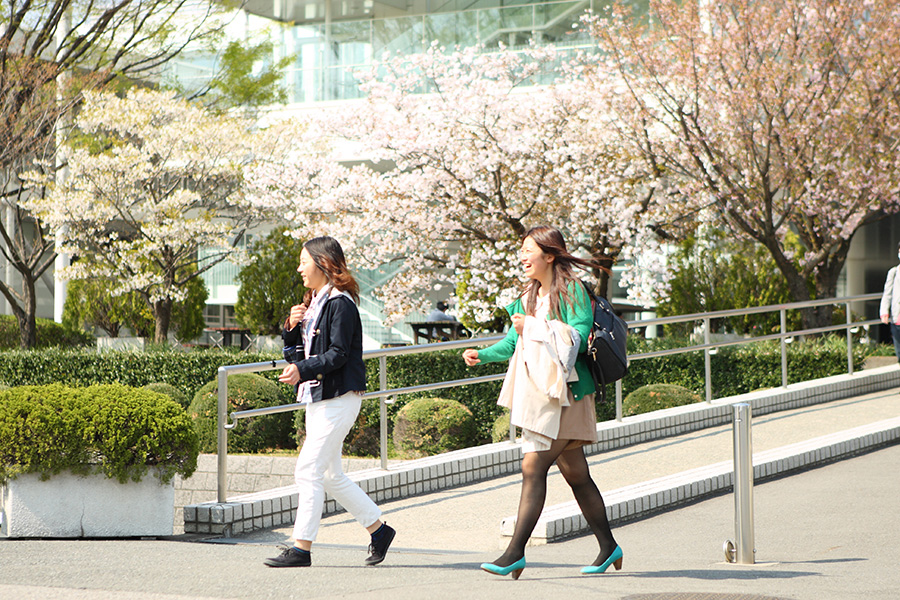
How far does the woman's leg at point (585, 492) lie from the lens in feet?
16.2

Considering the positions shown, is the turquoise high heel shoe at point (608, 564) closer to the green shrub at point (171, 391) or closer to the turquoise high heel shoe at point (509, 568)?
the turquoise high heel shoe at point (509, 568)

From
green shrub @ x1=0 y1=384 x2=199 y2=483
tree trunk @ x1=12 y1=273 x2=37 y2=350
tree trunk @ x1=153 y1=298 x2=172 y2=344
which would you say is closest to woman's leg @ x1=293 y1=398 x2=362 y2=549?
green shrub @ x1=0 y1=384 x2=199 y2=483

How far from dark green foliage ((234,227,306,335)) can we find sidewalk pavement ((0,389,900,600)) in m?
14.7

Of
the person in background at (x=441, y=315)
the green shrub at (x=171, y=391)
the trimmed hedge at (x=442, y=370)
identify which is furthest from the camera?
the person in background at (x=441, y=315)

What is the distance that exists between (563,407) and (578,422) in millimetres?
99

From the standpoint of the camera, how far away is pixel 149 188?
19.7m

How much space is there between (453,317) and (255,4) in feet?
39.1

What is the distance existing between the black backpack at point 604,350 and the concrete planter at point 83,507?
3.04m

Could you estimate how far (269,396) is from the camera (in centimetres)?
1165

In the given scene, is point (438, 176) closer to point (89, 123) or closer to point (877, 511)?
point (89, 123)

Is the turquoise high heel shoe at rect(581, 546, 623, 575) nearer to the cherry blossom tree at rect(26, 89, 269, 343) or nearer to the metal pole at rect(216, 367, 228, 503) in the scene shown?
the metal pole at rect(216, 367, 228, 503)

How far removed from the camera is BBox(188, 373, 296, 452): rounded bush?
1121 centimetres

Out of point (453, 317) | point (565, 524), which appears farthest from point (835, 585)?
point (453, 317)

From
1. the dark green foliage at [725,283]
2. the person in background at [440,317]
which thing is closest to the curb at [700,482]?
the dark green foliage at [725,283]
